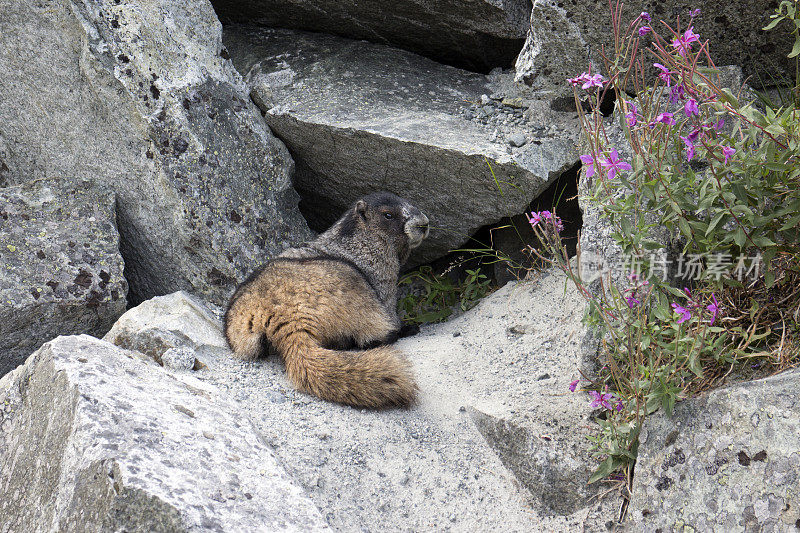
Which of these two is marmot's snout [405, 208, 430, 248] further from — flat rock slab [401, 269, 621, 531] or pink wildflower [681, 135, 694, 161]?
pink wildflower [681, 135, 694, 161]

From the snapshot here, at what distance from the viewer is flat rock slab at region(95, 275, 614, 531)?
3.30 meters

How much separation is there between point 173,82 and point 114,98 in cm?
43

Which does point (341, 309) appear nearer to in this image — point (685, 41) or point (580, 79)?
point (580, 79)

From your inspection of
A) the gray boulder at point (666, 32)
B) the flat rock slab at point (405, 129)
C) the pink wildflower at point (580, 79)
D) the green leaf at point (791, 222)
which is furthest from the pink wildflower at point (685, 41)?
the flat rock slab at point (405, 129)

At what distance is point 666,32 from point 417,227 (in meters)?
2.26

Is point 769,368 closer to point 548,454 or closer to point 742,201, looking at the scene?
point 742,201

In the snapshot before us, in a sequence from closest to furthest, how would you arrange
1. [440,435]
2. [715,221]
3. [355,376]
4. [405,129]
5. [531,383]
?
[715,221] < [440,435] < [355,376] < [531,383] < [405,129]

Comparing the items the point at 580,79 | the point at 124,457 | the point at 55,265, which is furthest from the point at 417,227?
the point at 124,457

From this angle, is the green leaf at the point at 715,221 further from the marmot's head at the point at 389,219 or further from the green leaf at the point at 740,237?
the marmot's head at the point at 389,219

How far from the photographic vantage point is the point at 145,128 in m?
5.13

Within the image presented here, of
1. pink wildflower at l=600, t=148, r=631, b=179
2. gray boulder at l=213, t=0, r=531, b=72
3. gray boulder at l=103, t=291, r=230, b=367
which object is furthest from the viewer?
gray boulder at l=213, t=0, r=531, b=72

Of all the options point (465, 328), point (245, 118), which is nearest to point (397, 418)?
point (465, 328)

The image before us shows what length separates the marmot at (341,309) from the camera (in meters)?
4.03

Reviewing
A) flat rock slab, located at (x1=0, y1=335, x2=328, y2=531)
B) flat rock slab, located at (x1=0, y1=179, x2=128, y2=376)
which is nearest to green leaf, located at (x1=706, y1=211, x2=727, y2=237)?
flat rock slab, located at (x1=0, y1=335, x2=328, y2=531)
